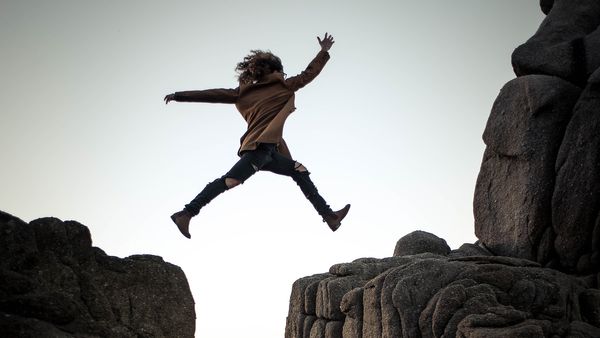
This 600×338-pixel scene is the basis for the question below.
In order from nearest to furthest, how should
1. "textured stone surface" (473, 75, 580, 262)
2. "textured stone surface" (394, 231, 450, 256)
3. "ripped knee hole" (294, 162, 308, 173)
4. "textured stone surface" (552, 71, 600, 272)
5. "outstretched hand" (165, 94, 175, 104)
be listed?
"outstretched hand" (165, 94, 175, 104) < "ripped knee hole" (294, 162, 308, 173) < "textured stone surface" (552, 71, 600, 272) < "textured stone surface" (473, 75, 580, 262) < "textured stone surface" (394, 231, 450, 256)

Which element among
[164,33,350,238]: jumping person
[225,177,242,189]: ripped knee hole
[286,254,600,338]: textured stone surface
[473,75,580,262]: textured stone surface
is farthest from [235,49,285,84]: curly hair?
[473,75,580,262]: textured stone surface

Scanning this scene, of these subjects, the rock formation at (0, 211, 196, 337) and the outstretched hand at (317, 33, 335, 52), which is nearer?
the rock formation at (0, 211, 196, 337)

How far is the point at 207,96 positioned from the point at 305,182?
2.74 m

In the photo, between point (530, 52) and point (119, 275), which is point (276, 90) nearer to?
point (119, 275)

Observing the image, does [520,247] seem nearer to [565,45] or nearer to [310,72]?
[565,45]

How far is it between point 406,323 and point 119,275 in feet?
26.1

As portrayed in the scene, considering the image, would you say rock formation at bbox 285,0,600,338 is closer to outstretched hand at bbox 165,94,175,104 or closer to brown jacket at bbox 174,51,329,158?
brown jacket at bbox 174,51,329,158

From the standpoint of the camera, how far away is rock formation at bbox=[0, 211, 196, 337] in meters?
7.99

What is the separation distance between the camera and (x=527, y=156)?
66.3 ft

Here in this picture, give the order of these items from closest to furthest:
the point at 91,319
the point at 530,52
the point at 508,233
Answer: the point at 91,319, the point at 508,233, the point at 530,52

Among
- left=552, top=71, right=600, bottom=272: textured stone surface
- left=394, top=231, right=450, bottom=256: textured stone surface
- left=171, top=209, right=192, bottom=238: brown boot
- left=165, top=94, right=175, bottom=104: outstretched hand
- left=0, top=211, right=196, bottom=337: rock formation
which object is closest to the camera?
left=0, top=211, right=196, bottom=337: rock formation

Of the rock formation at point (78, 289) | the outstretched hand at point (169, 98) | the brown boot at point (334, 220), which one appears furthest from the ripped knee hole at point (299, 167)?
the rock formation at point (78, 289)

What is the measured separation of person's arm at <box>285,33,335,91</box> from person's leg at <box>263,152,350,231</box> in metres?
1.64

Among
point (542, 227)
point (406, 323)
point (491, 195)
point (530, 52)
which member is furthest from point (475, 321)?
point (530, 52)
